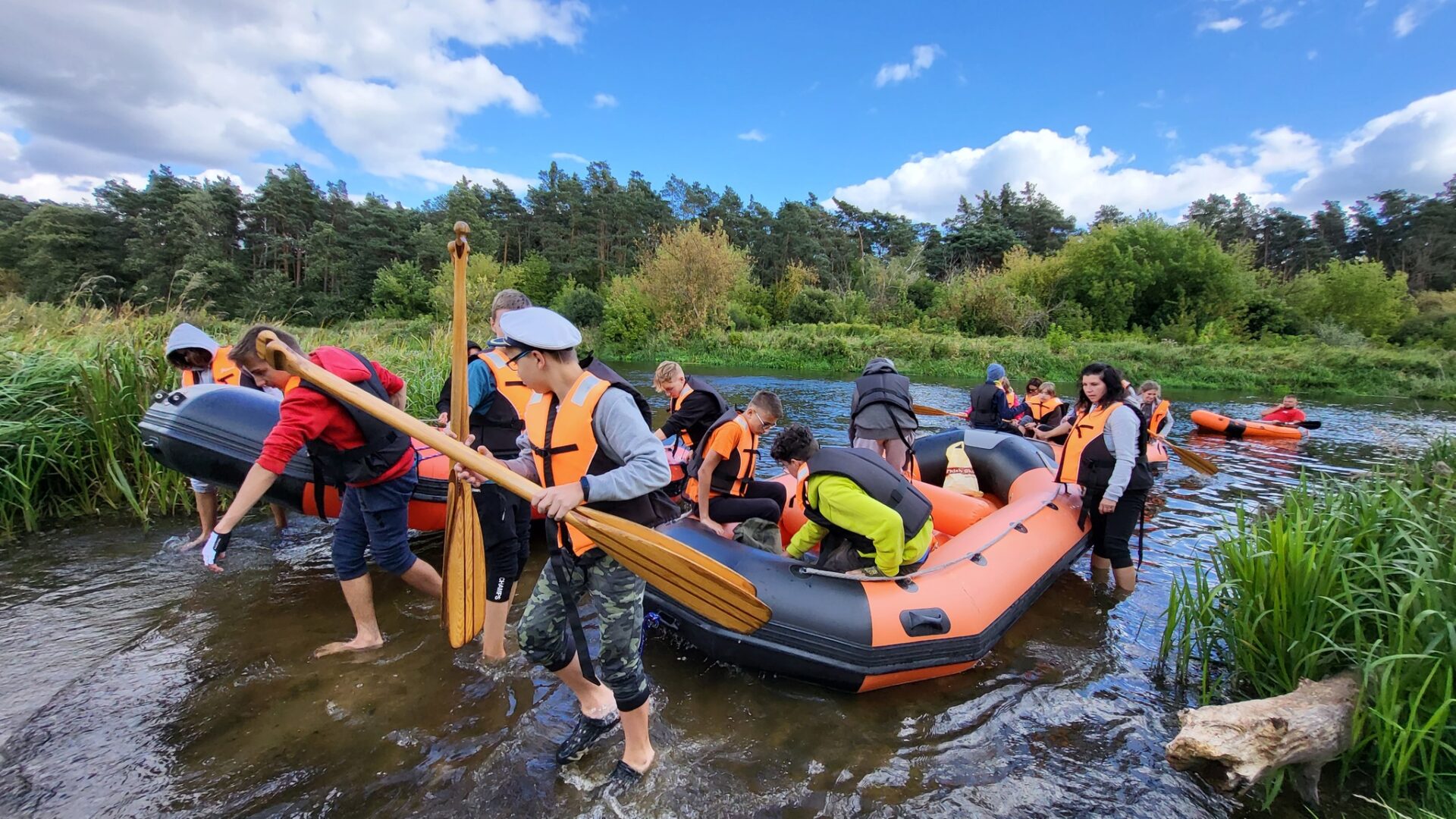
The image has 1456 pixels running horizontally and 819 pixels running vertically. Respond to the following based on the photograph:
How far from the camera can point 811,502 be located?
3.09m

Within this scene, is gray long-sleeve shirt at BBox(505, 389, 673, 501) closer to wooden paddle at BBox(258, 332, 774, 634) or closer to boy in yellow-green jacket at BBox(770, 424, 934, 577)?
wooden paddle at BBox(258, 332, 774, 634)

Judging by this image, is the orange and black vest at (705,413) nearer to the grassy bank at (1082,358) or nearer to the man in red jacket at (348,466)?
the man in red jacket at (348,466)

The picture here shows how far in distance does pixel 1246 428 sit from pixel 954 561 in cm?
1042

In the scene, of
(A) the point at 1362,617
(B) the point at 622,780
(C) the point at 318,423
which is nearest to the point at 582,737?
(B) the point at 622,780

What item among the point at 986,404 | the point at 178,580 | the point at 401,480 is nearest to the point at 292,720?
the point at 401,480

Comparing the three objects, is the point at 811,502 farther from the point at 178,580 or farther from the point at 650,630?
the point at 178,580

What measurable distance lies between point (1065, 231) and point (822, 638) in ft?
185

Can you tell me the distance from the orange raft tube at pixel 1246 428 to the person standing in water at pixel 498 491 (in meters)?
11.9

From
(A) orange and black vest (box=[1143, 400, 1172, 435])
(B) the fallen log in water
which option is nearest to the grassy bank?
(A) orange and black vest (box=[1143, 400, 1172, 435])

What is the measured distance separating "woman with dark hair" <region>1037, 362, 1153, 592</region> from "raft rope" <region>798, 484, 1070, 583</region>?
29 centimetres

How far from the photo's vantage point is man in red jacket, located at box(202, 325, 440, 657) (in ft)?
7.89

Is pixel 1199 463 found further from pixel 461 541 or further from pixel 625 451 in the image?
pixel 461 541

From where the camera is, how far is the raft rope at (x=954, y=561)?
2995mm

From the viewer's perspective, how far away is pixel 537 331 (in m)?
1.88
